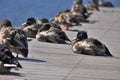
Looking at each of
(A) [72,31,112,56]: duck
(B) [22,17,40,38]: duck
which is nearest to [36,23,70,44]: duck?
(B) [22,17,40,38]: duck

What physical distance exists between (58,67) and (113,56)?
4.04 metres

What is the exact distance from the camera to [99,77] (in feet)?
55.8

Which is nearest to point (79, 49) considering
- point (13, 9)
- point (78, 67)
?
point (78, 67)

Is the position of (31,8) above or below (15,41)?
above

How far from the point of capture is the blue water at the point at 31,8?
63906mm

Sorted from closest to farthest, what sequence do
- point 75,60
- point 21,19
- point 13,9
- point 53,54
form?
point 75,60 < point 53,54 < point 21,19 < point 13,9

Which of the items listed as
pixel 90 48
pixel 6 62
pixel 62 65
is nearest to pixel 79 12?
pixel 90 48

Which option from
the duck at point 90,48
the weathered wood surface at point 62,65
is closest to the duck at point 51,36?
the weathered wood surface at point 62,65

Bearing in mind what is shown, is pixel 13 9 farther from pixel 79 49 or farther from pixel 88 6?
pixel 79 49

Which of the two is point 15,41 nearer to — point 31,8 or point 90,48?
point 90,48

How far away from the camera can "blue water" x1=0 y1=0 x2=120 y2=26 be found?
210ft

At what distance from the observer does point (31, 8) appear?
67.7 m

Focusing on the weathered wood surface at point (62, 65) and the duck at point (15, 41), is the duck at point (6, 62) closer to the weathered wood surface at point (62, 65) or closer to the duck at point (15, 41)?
the weathered wood surface at point (62, 65)

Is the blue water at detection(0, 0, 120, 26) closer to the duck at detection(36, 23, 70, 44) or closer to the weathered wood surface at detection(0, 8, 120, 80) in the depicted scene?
the weathered wood surface at detection(0, 8, 120, 80)
